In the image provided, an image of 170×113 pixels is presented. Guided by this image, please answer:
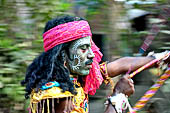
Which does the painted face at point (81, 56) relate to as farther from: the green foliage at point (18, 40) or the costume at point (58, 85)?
the green foliage at point (18, 40)

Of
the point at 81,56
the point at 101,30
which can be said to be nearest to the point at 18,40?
the point at 101,30

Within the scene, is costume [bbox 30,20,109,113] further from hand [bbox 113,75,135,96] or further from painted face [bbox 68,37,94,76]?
hand [bbox 113,75,135,96]

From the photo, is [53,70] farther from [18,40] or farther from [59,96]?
[18,40]

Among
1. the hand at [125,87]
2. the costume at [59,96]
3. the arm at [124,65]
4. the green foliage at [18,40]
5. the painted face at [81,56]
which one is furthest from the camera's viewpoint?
the green foliage at [18,40]

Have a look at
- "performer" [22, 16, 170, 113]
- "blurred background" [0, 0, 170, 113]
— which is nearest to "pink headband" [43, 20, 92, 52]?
"performer" [22, 16, 170, 113]

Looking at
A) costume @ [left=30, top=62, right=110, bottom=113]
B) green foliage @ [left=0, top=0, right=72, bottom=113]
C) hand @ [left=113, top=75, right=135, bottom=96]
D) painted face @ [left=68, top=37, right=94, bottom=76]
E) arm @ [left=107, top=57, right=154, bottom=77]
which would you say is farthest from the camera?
green foliage @ [left=0, top=0, right=72, bottom=113]

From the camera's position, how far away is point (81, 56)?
8.41ft

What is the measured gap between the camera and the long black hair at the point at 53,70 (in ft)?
8.11

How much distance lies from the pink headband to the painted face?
6cm

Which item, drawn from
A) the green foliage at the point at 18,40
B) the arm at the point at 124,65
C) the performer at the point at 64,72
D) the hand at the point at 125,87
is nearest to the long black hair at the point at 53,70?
the performer at the point at 64,72

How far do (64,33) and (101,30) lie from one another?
69.8 inches

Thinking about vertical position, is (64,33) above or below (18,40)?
above

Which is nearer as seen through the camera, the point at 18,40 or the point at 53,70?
the point at 53,70

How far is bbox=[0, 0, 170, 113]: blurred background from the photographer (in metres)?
3.41
